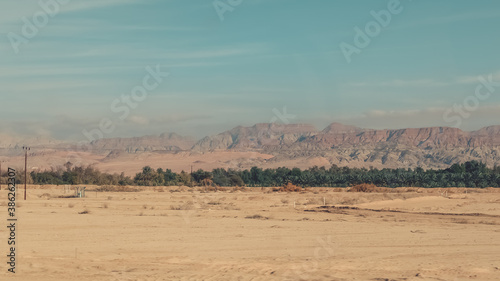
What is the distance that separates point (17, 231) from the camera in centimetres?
2380

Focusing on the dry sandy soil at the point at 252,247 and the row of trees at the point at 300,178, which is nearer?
the dry sandy soil at the point at 252,247

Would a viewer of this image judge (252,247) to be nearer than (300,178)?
Yes

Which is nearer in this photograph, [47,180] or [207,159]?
[47,180]

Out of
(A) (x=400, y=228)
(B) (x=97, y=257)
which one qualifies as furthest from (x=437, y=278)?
(A) (x=400, y=228)

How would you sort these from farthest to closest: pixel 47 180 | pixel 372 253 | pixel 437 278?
pixel 47 180 < pixel 372 253 < pixel 437 278

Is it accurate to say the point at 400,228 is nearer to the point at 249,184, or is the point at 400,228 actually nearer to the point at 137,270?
the point at 137,270

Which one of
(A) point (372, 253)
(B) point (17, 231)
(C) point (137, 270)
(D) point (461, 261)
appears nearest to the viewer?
(C) point (137, 270)

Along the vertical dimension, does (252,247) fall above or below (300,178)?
below

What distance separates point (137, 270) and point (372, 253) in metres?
7.44

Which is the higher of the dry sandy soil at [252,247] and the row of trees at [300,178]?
the row of trees at [300,178]

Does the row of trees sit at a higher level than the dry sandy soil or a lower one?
higher

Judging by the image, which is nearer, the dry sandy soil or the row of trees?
the dry sandy soil

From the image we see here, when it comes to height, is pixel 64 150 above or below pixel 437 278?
above

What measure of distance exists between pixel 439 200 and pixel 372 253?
32544 millimetres
